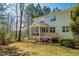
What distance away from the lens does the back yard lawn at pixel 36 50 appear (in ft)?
18.3

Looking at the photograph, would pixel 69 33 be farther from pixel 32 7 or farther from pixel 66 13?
pixel 32 7

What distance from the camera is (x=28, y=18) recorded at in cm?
563

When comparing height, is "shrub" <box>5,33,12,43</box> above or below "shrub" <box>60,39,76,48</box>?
above

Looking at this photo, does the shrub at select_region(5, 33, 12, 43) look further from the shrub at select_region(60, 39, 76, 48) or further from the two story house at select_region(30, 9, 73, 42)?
the shrub at select_region(60, 39, 76, 48)

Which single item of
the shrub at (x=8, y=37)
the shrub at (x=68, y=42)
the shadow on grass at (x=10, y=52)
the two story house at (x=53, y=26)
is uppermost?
the two story house at (x=53, y=26)

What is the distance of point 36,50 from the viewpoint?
5594mm

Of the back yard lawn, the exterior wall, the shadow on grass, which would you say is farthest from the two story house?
the shadow on grass

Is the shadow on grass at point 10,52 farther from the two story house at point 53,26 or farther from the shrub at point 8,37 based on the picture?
the two story house at point 53,26

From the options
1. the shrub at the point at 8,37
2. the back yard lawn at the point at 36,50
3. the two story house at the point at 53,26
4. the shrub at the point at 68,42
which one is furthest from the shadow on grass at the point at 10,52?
the shrub at the point at 68,42

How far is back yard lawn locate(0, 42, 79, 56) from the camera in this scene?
219 inches

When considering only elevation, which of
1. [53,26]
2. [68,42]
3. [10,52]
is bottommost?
[10,52]

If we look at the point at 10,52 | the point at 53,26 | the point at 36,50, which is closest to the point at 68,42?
the point at 53,26

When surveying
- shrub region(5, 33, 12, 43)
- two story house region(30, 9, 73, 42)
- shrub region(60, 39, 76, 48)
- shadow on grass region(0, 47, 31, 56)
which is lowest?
shadow on grass region(0, 47, 31, 56)

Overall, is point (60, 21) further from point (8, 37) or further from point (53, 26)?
point (8, 37)
